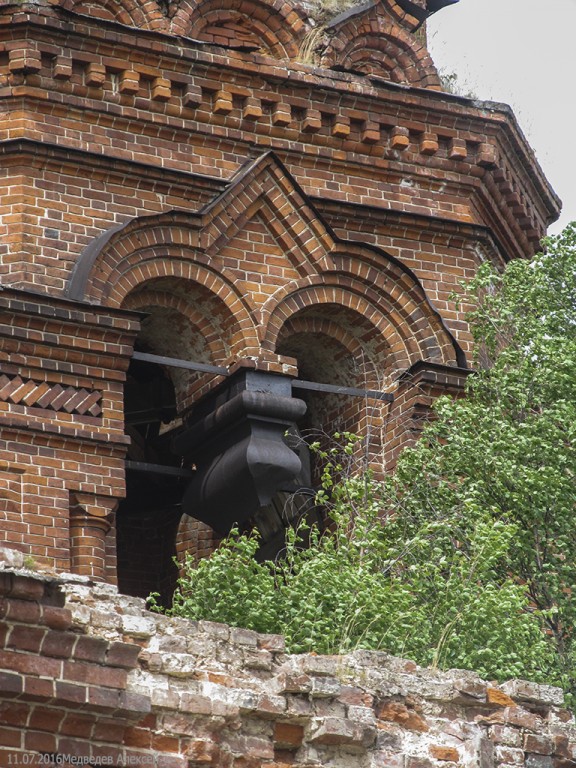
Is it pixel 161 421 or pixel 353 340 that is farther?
pixel 161 421

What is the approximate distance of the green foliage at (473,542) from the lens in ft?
52.3

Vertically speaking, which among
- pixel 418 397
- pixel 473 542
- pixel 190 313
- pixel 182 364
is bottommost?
pixel 473 542

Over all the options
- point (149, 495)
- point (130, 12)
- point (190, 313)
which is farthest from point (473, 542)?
point (130, 12)

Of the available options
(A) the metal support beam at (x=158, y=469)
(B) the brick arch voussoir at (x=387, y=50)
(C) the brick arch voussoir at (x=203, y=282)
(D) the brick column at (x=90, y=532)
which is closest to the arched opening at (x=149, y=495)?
(A) the metal support beam at (x=158, y=469)

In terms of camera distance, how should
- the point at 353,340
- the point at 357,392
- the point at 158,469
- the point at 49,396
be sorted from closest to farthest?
the point at 49,396, the point at 158,469, the point at 357,392, the point at 353,340

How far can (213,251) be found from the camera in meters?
21.4

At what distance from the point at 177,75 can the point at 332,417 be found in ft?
11.8

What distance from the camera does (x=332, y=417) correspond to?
22359 millimetres

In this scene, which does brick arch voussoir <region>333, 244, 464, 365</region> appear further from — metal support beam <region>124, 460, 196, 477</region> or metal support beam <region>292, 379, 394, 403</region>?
metal support beam <region>124, 460, 196, 477</region>

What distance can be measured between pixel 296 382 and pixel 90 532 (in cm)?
278

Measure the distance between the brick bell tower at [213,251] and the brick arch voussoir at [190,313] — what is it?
0.07 ft

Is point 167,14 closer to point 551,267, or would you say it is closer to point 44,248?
point 44,248

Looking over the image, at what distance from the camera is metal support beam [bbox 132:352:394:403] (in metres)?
20.9

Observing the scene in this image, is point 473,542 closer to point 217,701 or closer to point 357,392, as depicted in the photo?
point 217,701
